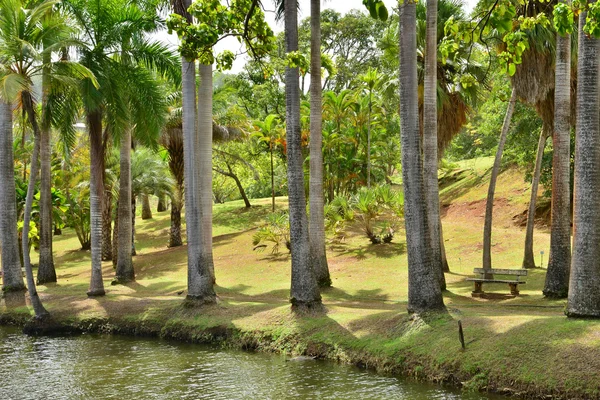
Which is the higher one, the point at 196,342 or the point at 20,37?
the point at 20,37

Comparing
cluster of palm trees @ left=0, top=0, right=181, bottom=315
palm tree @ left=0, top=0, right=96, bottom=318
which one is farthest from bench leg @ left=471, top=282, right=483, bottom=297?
palm tree @ left=0, top=0, right=96, bottom=318

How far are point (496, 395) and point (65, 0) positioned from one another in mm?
18880

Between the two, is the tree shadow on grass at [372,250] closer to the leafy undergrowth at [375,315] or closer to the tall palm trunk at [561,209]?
the leafy undergrowth at [375,315]

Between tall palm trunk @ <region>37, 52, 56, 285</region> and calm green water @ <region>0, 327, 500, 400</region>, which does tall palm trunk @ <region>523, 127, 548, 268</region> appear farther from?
tall palm trunk @ <region>37, 52, 56, 285</region>

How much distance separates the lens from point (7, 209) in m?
23.7

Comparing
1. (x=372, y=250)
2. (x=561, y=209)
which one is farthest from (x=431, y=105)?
(x=372, y=250)

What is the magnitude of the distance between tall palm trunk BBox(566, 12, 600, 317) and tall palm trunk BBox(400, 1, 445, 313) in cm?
310

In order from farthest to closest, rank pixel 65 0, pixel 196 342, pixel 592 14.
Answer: pixel 65 0 < pixel 196 342 < pixel 592 14

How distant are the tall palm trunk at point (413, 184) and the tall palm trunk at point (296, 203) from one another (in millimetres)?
3093

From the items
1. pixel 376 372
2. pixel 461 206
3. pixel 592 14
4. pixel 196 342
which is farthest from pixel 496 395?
pixel 461 206

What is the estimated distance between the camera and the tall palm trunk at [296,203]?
16.8 meters

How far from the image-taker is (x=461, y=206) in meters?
38.4

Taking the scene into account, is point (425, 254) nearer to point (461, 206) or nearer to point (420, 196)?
point (420, 196)

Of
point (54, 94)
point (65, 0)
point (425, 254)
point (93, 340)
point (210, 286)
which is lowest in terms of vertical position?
point (93, 340)
